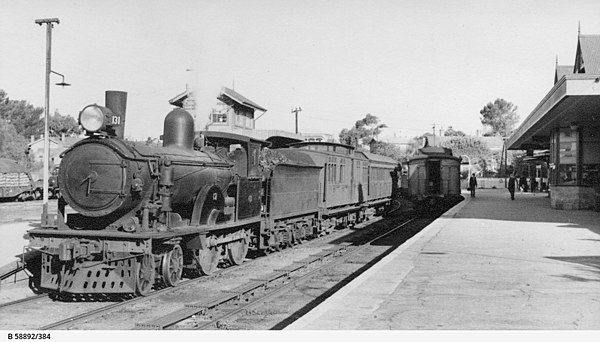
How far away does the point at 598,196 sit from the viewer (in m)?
21.9

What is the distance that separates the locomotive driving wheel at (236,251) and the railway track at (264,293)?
1038 millimetres

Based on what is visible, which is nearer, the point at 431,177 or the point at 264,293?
the point at 264,293

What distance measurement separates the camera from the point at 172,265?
961 cm

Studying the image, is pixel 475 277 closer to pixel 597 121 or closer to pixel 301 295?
pixel 301 295

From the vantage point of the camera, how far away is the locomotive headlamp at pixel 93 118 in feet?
29.0

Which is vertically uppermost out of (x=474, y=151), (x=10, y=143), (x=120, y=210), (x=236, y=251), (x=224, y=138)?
(x=474, y=151)

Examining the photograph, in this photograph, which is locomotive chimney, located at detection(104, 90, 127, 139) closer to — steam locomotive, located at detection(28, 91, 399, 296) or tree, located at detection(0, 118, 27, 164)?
steam locomotive, located at detection(28, 91, 399, 296)

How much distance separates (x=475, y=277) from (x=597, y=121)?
1620 cm

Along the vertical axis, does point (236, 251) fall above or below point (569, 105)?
below

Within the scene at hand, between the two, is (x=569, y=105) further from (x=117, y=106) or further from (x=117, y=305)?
(x=117, y=305)

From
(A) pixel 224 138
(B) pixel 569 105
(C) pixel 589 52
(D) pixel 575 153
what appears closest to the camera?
(A) pixel 224 138

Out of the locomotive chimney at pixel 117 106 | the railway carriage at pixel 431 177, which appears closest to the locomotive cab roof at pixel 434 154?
the railway carriage at pixel 431 177

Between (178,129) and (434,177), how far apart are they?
20014 mm

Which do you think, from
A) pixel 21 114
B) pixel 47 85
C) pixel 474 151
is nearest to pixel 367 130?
pixel 474 151
